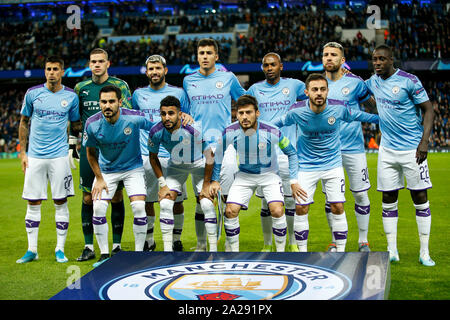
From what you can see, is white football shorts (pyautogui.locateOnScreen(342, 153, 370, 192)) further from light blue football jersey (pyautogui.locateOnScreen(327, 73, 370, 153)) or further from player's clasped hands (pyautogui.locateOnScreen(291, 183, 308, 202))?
player's clasped hands (pyautogui.locateOnScreen(291, 183, 308, 202))

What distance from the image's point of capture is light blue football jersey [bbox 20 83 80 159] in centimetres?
607

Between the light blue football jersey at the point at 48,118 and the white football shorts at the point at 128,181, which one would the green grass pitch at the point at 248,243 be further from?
the light blue football jersey at the point at 48,118

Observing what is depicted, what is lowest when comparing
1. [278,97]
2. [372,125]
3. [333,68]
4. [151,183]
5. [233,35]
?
[372,125]

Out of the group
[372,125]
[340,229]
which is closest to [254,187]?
[340,229]

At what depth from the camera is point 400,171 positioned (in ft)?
19.0

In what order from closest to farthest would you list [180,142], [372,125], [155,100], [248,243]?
[180,142] → [155,100] → [248,243] → [372,125]

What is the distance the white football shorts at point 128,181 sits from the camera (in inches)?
224

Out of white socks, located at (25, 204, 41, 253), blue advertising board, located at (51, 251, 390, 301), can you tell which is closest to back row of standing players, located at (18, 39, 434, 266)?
white socks, located at (25, 204, 41, 253)

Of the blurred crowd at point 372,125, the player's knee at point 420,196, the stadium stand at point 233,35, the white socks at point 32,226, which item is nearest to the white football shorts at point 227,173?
the player's knee at point 420,196

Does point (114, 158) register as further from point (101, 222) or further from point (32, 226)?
point (32, 226)

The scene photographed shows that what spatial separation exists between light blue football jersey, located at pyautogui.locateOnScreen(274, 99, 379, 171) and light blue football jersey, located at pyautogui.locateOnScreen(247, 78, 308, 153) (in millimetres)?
491

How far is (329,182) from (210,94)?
1696 mm

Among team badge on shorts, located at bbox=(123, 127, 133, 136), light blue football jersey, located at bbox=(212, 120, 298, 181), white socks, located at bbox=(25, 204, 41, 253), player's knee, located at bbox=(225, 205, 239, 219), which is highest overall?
team badge on shorts, located at bbox=(123, 127, 133, 136)

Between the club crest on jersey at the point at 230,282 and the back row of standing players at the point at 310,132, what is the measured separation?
3.26ft
